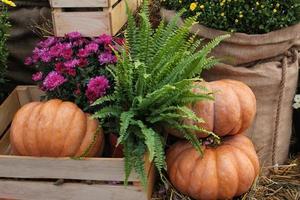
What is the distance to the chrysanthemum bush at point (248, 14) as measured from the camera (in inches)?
72.5

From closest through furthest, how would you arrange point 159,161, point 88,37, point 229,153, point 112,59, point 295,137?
point 159,161, point 229,153, point 112,59, point 88,37, point 295,137

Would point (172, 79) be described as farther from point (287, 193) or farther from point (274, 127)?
point (287, 193)

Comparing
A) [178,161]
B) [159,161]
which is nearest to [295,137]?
[178,161]

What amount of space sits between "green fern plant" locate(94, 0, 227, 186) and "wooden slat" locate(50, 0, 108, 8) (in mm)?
166

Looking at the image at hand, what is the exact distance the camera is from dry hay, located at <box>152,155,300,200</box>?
178cm

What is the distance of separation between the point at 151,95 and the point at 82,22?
559mm

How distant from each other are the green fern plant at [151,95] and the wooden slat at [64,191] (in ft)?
0.47

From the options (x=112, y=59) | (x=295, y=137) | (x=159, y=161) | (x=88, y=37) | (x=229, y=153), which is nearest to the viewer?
(x=159, y=161)

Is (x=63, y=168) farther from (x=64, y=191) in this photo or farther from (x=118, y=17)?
(x=118, y=17)

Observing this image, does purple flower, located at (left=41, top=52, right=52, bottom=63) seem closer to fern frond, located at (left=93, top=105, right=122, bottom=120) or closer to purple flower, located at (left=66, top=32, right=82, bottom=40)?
purple flower, located at (left=66, top=32, right=82, bottom=40)

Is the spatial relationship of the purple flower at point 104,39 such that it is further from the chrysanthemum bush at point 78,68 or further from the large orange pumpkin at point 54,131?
the large orange pumpkin at point 54,131

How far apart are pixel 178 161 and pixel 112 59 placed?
0.50 m

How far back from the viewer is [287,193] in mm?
2020

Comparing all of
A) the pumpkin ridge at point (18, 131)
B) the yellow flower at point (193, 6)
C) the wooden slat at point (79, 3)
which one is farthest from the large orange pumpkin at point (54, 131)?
the yellow flower at point (193, 6)
